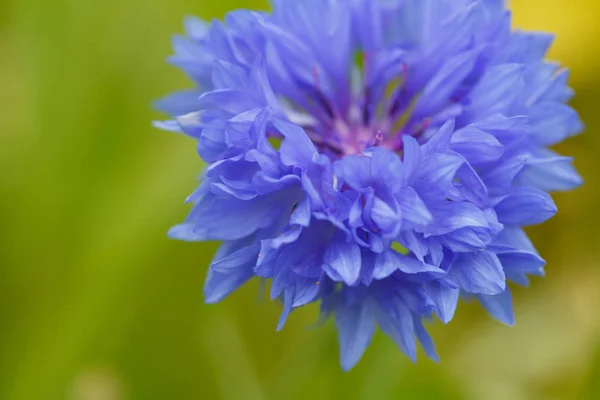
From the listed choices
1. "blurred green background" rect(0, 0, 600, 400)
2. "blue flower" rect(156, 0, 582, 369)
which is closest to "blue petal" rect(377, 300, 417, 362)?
"blue flower" rect(156, 0, 582, 369)

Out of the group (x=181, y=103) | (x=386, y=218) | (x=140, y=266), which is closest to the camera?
(x=386, y=218)

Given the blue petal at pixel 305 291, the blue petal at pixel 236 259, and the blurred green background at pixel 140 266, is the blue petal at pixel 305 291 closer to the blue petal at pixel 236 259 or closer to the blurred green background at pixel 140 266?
the blue petal at pixel 236 259

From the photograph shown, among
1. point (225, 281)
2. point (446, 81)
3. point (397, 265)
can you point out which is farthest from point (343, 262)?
point (446, 81)

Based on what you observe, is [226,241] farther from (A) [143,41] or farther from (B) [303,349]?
(A) [143,41]

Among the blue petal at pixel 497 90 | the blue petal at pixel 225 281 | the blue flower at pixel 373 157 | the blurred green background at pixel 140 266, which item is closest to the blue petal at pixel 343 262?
the blue flower at pixel 373 157

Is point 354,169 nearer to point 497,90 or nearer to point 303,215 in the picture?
point 303,215

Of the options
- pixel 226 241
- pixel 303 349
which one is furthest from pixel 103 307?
pixel 226 241
